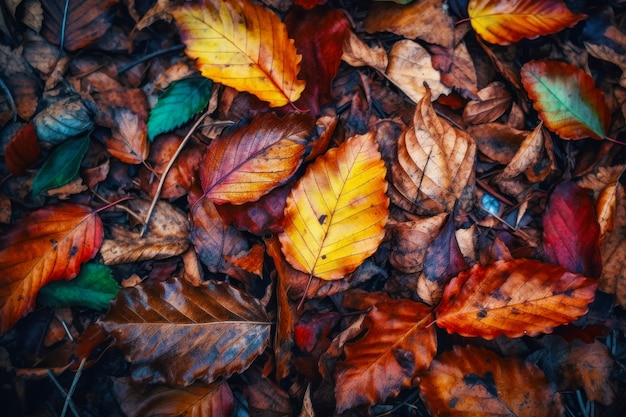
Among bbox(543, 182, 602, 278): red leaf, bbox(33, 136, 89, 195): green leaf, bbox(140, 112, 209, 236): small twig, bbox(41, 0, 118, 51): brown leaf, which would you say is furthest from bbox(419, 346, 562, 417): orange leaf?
bbox(41, 0, 118, 51): brown leaf

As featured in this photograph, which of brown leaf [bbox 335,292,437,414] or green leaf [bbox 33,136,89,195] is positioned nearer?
brown leaf [bbox 335,292,437,414]

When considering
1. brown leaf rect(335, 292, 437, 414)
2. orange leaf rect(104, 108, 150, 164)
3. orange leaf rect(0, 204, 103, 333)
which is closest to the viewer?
brown leaf rect(335, 292, 437, 414)

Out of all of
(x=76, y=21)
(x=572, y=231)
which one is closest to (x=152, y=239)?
(x=76, y=21)

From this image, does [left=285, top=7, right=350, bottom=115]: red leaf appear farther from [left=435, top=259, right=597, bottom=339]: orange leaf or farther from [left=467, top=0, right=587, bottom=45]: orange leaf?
[left=435, top=259, right=597, bottom=339]: orange leaf

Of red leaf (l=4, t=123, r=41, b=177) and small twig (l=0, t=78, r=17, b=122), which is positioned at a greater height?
small twig (l=0, t=78, r=17, b=122)

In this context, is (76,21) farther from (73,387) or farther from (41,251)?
(73,387)
